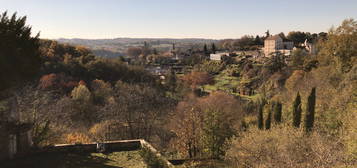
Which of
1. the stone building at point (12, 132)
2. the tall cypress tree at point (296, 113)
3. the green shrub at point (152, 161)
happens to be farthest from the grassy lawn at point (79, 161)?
the tall cypress tree at point (296, 113)

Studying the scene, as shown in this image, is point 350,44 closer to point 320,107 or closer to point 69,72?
point 320,107

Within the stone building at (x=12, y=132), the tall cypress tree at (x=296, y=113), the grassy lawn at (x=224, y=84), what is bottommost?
the grassy lawn at (x=224, y=84)

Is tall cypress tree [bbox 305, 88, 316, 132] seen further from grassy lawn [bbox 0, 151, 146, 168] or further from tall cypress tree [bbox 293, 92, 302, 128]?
grassy lawn [bbox 0, 151, 146, 168]

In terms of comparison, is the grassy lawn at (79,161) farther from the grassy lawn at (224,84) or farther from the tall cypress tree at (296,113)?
the grassy lawn at (224,84)

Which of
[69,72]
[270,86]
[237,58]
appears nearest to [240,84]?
[270,86]

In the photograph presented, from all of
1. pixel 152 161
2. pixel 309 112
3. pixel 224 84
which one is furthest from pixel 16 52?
pixel 224 84

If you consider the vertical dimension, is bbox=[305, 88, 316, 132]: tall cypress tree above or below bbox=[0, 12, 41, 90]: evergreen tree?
below

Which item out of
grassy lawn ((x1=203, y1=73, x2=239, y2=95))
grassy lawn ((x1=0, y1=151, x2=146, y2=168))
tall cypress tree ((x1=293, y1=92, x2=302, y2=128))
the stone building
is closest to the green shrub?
grassy lawn ((x1=0, y1=151, x2=146, y2=168))

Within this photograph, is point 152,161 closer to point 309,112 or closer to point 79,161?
point 79,161

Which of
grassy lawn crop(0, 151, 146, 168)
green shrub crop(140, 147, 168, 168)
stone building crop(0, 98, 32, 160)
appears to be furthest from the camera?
stone building crop(0, 98, 32, 160)
